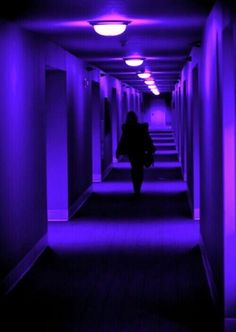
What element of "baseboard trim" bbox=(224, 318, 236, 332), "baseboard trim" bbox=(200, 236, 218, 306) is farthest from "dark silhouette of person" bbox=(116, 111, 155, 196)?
"baseboard trim" bbox=(224, 318, 236, 332)

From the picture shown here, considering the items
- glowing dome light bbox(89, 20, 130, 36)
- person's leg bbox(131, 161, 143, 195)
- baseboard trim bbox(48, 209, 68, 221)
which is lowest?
baseboard trim bbox(48, 209, 68, 221)

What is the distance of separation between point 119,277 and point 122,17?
8.97 feet

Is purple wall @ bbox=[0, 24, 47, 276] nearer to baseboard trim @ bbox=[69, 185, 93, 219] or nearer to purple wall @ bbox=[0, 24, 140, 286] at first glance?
purple wall @ bbox=[0, 24, 140, 286]

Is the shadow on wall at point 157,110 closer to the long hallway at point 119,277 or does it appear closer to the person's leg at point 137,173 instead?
the person's leg at point 137,173

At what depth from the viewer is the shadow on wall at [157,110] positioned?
45625mm

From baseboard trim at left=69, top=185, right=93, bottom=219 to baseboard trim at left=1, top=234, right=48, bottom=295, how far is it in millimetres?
2280

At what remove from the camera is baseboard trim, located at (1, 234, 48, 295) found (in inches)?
257

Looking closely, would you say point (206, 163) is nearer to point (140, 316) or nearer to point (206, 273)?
point (206, 273)

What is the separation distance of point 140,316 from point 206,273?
1570 mm

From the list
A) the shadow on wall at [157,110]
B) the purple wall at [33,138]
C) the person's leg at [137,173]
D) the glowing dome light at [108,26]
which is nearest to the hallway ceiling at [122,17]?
Result: the glowing dome light at [108,26]

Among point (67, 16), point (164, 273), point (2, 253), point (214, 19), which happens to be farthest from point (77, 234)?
point (214, 19)

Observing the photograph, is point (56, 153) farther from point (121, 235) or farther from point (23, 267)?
point (23, 267)

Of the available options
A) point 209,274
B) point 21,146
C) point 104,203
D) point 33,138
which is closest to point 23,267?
point 21,146

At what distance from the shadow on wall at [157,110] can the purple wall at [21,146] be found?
A: 37102 millimetres
